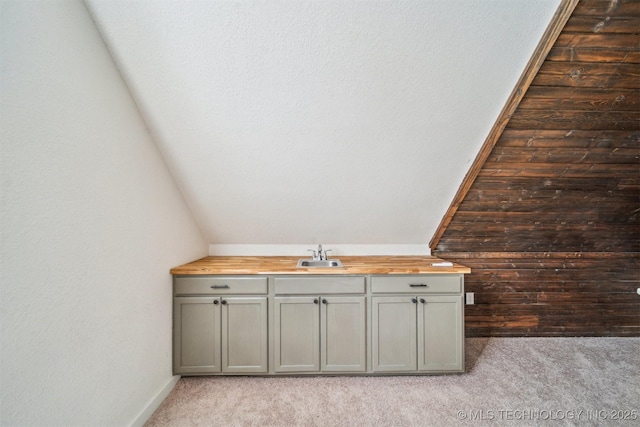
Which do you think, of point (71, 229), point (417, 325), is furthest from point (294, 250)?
point (71, 229)

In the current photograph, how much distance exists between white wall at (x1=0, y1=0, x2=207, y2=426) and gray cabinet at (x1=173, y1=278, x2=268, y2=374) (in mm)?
315

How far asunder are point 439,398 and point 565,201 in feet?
6.26

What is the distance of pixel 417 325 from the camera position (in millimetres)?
2281

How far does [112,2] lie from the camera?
1.44 m

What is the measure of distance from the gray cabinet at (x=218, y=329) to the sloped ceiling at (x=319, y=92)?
28.1 inches

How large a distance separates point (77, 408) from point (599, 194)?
3732 millimetres

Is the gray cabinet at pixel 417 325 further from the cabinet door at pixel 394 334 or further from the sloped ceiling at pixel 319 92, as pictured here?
the sloped ceiling at pixel 319 92

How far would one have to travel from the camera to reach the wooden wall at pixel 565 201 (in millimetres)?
1747

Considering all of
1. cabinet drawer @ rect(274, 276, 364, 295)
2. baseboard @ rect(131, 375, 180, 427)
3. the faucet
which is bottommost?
baseboard @ rect(131, 375, 180, 427)

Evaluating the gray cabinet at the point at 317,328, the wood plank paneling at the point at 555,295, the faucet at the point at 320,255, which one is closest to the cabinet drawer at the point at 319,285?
the gray cabinet at the point at 317,328

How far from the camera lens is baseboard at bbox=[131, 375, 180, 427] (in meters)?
1.75

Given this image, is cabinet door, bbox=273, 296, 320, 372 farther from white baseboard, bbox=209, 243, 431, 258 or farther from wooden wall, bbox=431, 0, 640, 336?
wooden wall, bbox=431, 0, 640, 336

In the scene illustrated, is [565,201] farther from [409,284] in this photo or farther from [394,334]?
[394,334]

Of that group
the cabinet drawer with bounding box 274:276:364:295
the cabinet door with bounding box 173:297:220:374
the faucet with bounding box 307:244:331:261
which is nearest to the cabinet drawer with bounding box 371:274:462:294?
the cabinet drawer with bounding box 274:276:364:295
